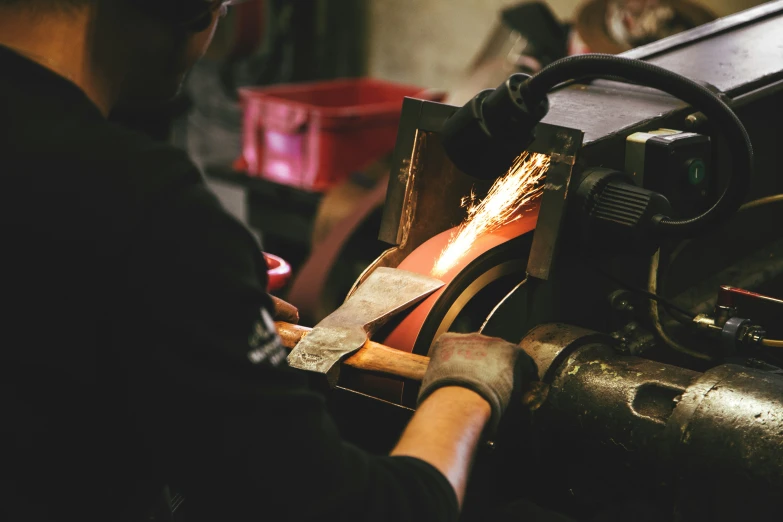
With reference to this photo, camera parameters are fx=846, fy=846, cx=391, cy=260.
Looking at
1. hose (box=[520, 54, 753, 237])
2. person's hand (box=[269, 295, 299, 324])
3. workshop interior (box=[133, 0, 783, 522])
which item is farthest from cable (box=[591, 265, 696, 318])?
person's hand (box=[269, 295, 299, 324])

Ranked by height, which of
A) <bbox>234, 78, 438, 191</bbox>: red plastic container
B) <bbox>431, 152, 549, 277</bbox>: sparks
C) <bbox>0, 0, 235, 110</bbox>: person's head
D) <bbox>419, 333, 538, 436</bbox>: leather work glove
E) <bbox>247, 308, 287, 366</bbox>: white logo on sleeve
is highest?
<bbox>0, 0, 235, 110</bbox>: person's head

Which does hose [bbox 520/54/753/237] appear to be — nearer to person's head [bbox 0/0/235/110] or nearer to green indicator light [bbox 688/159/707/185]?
green indicator light [bbox 688/159/707/185]

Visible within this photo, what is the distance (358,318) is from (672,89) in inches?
22.5

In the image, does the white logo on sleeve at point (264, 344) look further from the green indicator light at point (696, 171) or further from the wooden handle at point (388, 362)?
the green indicator light at point (696, 171)

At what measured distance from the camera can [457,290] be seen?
1382mm

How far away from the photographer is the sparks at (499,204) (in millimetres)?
1397

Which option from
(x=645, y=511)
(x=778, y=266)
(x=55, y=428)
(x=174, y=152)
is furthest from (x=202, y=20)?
(x=778, y=266)

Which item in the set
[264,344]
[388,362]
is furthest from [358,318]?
[264,344]

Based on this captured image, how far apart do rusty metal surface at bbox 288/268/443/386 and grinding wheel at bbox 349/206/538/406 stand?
0.03 meters

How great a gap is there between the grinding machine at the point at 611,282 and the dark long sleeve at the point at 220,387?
1.56ft

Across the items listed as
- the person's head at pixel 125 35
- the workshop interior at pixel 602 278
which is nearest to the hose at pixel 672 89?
the workshop interior at pixel 602 278

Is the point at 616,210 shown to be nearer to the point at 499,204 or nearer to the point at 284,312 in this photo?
the point at 499,204

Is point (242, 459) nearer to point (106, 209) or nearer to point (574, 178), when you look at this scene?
point (106, 209)

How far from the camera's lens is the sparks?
1397 millimetres
